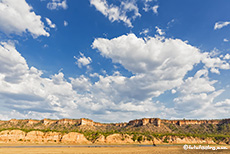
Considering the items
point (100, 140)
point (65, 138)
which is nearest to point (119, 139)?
point (100, 140)

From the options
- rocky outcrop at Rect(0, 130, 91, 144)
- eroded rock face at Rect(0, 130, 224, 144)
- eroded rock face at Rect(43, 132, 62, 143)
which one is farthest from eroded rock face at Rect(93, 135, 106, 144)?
eroded rock face at Rect(43, 132, 62, 143)

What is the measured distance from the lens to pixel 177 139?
125 metres

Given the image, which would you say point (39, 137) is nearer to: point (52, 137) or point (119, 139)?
point (52, 137)

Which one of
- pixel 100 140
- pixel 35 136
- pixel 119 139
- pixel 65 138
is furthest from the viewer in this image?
pixel 119 139

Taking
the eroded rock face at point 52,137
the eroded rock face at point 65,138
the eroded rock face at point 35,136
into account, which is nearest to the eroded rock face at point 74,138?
the eroded rock face at point 65,138

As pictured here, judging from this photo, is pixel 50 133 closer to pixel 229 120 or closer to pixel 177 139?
pixel 177 139

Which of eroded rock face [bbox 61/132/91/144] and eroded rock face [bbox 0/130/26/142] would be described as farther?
eroded rock face [bbox 61/132/91/144]

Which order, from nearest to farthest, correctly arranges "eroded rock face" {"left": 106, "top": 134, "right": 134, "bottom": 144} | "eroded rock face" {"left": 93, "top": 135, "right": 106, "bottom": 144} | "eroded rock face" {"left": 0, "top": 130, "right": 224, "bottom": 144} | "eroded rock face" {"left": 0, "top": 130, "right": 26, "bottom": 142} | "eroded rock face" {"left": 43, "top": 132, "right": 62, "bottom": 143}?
"eroded rock face" {"left": 0, "top": 130, "right": 26, "bottom": 142} → "eroded rock face" {"left": 0, "top": 130, "right": 224, "bottom": 144} → "eroded rock face" {"left": 43, "top": 132, "right": 62, "bottom": 143} → "eroded rock face" {"left": 93, "top": 135, "right": 106, "bottom": 144} → "eroded rock face" {"left": 106, "top": 134, "right": 134, "bottom": 144}

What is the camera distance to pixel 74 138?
11369cm

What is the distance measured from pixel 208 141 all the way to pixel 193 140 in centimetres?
1196

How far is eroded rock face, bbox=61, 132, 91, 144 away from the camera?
109 m

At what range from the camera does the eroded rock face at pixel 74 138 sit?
109 metres

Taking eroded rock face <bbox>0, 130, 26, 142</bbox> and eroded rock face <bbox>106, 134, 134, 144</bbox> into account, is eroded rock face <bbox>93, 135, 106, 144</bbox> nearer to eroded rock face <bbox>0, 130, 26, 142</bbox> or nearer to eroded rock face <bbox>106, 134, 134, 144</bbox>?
eroded rock face <bbox>106, 134, 134, 144</bbox>

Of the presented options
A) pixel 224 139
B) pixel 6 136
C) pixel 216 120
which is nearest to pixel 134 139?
pixel 224 139
